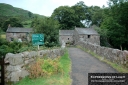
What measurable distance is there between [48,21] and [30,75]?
13938 mm

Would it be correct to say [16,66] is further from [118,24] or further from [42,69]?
[118,24]

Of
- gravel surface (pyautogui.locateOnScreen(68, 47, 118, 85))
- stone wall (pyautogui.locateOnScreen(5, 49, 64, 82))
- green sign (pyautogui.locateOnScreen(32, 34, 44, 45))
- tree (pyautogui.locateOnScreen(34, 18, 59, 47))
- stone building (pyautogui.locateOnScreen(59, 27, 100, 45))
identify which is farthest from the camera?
stone building (pyautogui.locateOnScreen(59, 27, 100, 45))

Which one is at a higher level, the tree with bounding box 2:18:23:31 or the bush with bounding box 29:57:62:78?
the tree with bounding box 2:18:23:31

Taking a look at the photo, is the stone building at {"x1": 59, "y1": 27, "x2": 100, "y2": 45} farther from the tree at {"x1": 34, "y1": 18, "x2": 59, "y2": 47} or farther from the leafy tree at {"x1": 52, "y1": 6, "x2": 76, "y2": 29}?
the tree at {"x1": 34, "y1": 18, "x2": 59, "y2": 47}

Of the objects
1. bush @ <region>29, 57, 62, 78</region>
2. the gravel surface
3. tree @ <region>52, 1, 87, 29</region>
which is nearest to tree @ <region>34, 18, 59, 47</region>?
the gravel surface

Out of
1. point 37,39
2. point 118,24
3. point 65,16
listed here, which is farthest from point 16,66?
point 65,16

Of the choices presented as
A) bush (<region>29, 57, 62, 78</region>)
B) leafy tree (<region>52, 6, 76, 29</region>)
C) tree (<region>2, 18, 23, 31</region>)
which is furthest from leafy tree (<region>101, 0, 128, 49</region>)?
tree (<region>2, 18, 23, 31</region>)

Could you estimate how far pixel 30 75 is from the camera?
7.32m


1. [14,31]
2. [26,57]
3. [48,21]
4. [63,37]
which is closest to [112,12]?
[63,37]

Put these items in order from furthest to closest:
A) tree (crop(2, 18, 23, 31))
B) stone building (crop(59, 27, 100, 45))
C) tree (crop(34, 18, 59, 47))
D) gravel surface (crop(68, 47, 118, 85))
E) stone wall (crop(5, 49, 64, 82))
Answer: tree (crop(2, 18, 23, 31)) → stone building (crop(59, 27, 100, 45)) → tree (crop(34, 18, 59, 47)) → gravel surface (crop(68, 47, 118, 85)) → stone wall (crop(5, 49, 64, 82))

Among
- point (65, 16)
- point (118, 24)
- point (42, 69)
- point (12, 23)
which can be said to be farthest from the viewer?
point (12, 23)

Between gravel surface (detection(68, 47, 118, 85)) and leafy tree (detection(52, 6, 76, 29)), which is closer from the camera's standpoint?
gravel surface (detection(68, 47, 118, 85))

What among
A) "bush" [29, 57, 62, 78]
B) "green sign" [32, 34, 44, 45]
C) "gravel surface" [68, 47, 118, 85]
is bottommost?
"gravel surface" [68, 47, 118, 85]

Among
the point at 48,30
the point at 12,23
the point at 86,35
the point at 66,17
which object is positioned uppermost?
the point at 66,17
